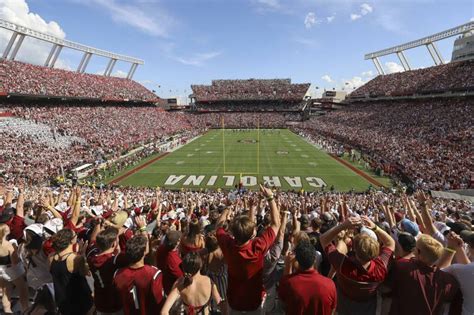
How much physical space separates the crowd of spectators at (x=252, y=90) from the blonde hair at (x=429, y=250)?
90.4 m

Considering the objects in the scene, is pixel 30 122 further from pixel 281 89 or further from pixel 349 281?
pixel 281 89

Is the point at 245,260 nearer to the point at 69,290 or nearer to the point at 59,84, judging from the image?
the point at 69,290

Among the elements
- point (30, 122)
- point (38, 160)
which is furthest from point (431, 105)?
point (30, 122)

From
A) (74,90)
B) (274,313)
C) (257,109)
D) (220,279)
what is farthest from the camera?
(257,109)

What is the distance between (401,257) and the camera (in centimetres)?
342

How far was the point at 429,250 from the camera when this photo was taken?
113 inches

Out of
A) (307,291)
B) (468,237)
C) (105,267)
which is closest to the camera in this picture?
(307,291)

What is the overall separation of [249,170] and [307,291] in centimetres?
2753

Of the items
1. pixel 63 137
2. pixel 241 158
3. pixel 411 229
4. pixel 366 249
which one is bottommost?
pixel 63 137

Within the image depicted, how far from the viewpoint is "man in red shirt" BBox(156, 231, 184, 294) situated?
12.5 feet

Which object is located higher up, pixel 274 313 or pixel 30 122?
pixel 274 313

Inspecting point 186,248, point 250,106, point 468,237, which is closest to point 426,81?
point 250,106

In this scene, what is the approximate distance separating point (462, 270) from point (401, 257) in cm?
58

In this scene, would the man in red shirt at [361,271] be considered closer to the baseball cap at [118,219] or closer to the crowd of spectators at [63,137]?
the baseball cap at [118,219]
